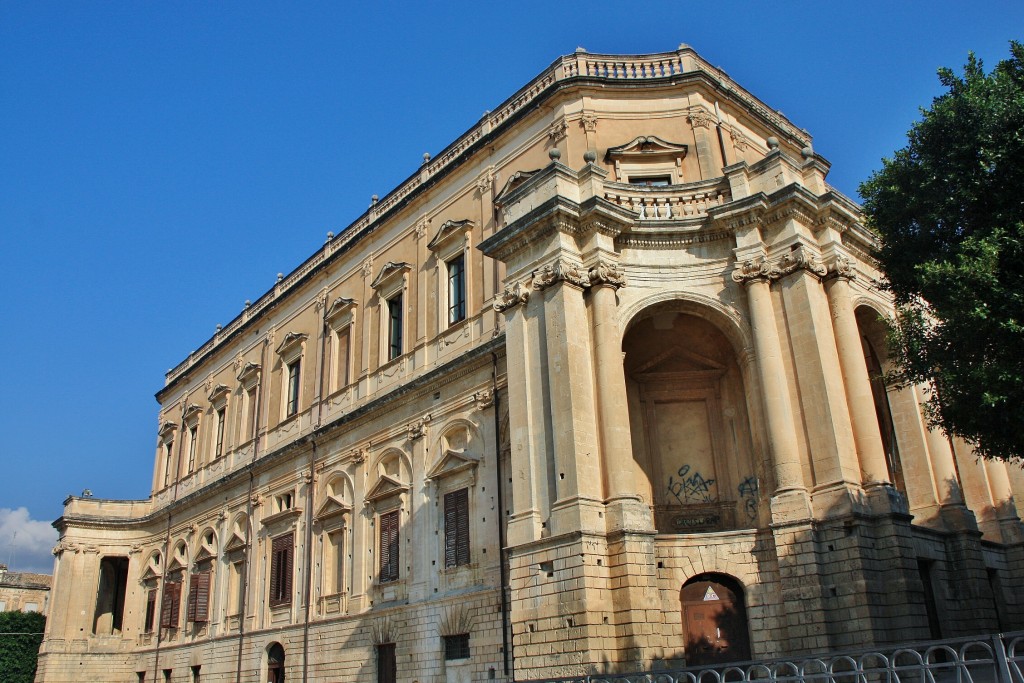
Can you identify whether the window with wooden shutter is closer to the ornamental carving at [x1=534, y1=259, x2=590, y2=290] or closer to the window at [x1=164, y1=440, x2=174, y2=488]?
the window at [x1=164, y1=440, x2=174, y2=488]

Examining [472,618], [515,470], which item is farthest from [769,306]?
[472,618]

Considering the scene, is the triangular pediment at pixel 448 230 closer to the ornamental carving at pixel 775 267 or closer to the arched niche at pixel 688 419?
the arched niche at pixel 688 419

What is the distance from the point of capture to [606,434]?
16016mm

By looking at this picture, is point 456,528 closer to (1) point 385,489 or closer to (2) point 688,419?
(1) point 385,489

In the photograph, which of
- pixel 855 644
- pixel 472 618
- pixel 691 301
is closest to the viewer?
pixel 855 644

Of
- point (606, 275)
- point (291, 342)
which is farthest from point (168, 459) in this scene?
point (606, 275)

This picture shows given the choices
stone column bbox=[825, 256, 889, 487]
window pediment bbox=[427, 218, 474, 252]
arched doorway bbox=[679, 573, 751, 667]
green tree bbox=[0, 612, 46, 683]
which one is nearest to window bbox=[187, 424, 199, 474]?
green tree bbox=[0, 612, 46, 683]

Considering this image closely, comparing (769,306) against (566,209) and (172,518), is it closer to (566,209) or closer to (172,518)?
(566,209)

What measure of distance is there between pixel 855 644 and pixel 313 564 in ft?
53.2

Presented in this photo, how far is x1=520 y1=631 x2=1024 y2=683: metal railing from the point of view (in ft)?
24.6

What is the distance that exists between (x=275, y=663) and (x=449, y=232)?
13960mm

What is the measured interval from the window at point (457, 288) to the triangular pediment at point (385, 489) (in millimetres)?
4438

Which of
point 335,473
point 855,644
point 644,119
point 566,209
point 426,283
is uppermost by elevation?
point 644,119

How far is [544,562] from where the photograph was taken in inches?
610
